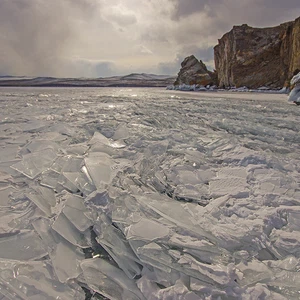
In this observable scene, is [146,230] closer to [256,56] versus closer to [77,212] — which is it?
[77,212]

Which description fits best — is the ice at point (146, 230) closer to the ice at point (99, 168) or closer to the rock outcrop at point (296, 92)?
the ice at point (99, 168)

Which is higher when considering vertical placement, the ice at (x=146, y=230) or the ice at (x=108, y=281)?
the ice at (x=146, y=230)

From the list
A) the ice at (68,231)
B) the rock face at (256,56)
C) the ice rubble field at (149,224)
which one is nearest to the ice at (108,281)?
the ice rubble field at (149,224)

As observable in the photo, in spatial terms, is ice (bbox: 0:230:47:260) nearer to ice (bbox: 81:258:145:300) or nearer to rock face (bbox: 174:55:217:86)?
ice (bbox: 81:258:145:300)

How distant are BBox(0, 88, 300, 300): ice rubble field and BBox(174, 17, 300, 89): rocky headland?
81.2ft

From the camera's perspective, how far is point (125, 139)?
2.59 m

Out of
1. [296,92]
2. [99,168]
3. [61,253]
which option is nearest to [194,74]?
[296,92]

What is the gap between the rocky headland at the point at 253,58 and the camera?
2419 cm

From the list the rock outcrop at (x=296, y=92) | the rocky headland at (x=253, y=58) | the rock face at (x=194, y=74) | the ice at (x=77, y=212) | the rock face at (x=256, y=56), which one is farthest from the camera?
the rock face at (x=194, y=74)

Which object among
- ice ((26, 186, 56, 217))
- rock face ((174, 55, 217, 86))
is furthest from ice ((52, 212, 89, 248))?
rock face ((174, 55, 217, 86))

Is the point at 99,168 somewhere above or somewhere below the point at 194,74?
below

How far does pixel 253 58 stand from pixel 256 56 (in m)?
0.43

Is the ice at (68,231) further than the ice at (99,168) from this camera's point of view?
No

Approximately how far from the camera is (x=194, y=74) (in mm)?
35469
